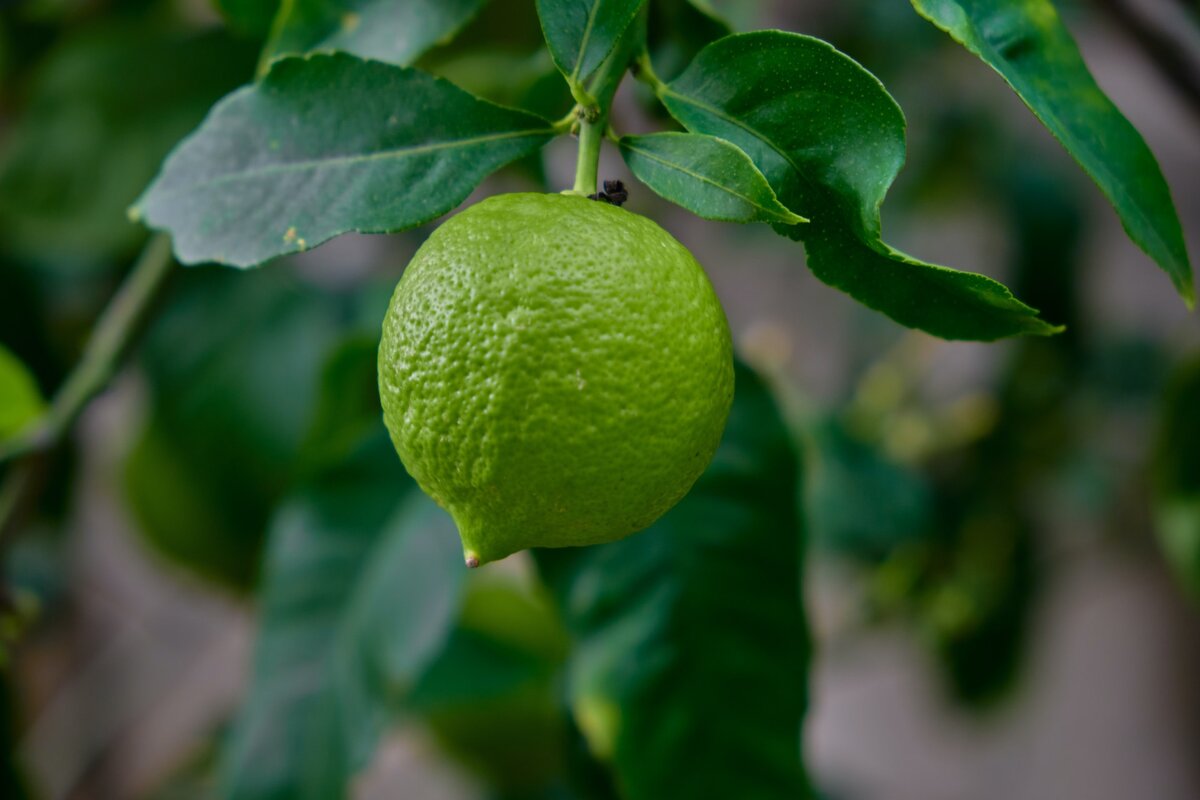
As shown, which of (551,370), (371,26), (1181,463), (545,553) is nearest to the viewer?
(551,370)

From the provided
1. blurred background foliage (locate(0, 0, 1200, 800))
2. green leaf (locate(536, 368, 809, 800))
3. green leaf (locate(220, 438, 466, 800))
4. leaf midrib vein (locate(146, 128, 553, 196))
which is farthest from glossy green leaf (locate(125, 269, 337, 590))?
leaf midrib vein (locate(146, 128, 553, 196))

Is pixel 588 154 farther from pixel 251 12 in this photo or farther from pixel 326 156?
pixel 251 12

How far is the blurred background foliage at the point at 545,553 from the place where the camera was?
52cm

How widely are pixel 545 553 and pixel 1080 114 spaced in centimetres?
35

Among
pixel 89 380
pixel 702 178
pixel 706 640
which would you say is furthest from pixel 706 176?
pixel 89 380

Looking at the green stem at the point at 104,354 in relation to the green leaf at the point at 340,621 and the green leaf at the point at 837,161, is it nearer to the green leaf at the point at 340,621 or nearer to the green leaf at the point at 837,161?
the green leaf at the point at 340,621

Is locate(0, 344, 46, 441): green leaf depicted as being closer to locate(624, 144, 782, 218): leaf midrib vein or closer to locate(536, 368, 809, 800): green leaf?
locate(536, 368, 809, 800): green leaf

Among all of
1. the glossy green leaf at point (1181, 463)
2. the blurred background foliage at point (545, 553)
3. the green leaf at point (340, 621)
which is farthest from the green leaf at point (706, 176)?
the glossy green leaf at point (1181, 463)

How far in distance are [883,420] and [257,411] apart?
618 millimetres

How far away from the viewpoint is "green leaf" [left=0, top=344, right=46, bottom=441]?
591 mm

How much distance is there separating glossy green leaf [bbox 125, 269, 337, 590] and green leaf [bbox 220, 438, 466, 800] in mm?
185

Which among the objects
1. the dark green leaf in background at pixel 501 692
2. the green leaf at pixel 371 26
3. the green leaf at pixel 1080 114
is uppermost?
the green leaf at pixel 1080 114

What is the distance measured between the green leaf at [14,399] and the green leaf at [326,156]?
301mm

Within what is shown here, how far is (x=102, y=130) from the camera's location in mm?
848
